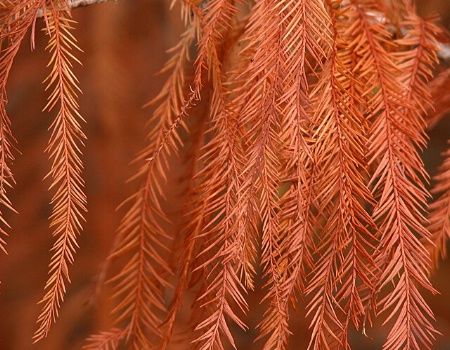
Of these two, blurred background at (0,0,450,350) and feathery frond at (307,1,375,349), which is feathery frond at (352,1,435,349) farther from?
blurred background at (0,0,450,350)

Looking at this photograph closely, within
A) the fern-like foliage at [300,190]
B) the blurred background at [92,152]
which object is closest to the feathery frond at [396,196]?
the fern-like foliage at [300,190]

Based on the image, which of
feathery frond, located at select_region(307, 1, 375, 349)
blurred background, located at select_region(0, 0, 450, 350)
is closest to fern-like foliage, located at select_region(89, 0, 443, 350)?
feathery frond, located at select_region(307, 1, 375, 349)

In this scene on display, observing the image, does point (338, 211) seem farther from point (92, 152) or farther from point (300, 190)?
point (92, 152)

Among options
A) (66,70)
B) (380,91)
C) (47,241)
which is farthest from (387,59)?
(47,241)

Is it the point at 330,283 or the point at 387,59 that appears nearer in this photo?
the point at 330,283

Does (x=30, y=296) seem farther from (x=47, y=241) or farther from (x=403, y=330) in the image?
(x=403, y=330)

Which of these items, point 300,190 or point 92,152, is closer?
point 300,190

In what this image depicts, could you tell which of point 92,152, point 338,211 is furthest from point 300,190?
point 92,152

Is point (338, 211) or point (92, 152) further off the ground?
point (338, 211)

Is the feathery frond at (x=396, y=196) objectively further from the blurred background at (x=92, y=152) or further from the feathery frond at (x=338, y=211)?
the blurred background at (x=92, y=152)
